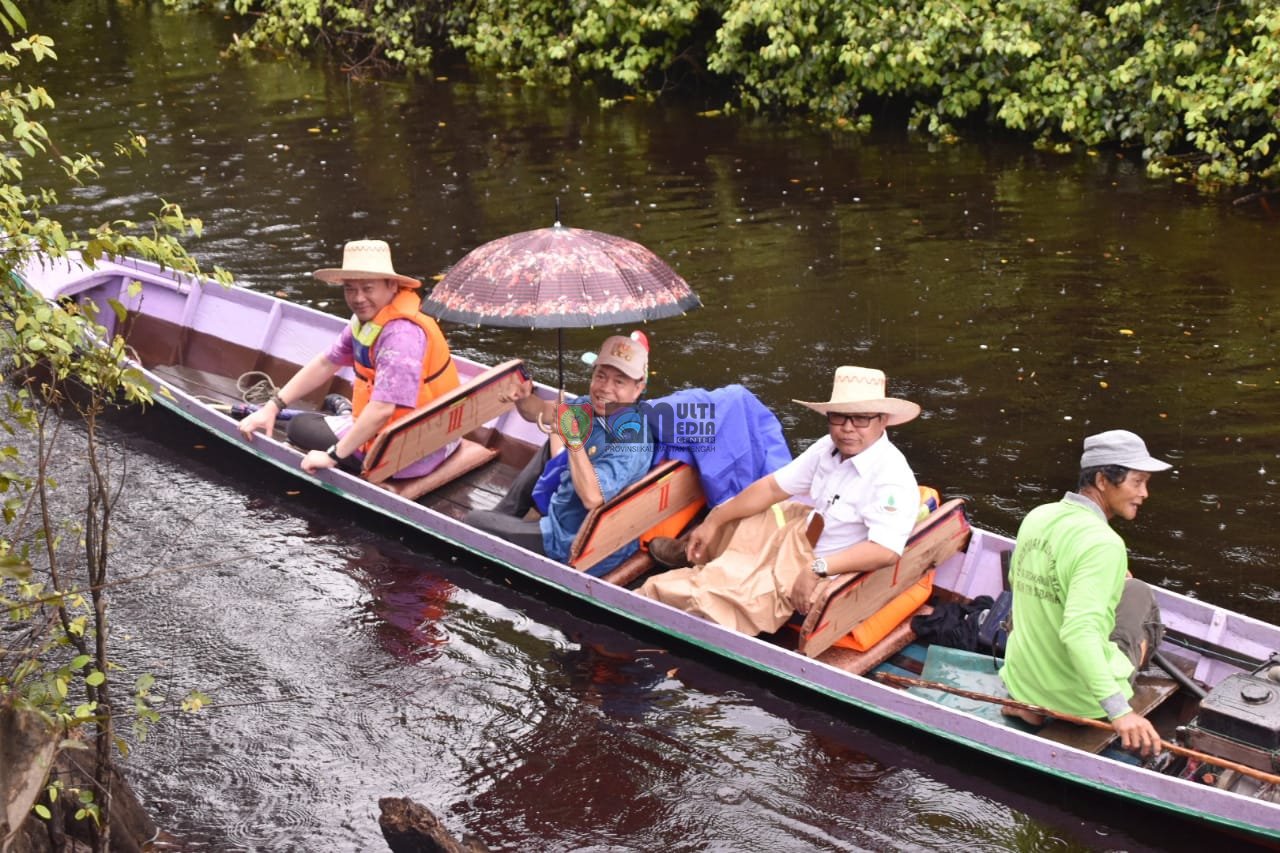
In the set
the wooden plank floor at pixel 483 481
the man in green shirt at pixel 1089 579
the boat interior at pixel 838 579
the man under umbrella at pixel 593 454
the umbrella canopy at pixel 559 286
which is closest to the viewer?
the man in green shirt at pixel 1089 579

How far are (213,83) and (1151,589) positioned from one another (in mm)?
20460

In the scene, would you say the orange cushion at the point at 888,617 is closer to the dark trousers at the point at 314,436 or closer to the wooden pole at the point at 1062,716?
the wooden pole at the point at 1062,716

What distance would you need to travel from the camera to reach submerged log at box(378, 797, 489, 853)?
5898 mm

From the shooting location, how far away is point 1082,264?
14.5m

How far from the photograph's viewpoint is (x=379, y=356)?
9344 millimetres

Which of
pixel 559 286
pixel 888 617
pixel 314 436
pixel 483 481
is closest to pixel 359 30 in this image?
pixel 314 436

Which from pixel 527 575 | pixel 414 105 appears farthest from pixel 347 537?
pixel 414 105

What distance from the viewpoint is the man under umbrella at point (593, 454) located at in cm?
781

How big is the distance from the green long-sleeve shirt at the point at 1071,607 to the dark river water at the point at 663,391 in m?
0.77

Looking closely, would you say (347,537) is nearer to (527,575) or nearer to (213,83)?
(527,575)

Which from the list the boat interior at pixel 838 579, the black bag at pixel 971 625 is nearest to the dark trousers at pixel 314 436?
the boat interior at pixel 838 579

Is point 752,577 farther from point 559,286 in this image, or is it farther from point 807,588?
point 559,286

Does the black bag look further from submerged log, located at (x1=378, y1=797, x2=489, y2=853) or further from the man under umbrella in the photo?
submerged log, located at (x1=378, y1=797, x2=489, y2=853)

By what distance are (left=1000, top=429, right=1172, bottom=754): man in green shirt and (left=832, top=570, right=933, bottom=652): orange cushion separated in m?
1.18
